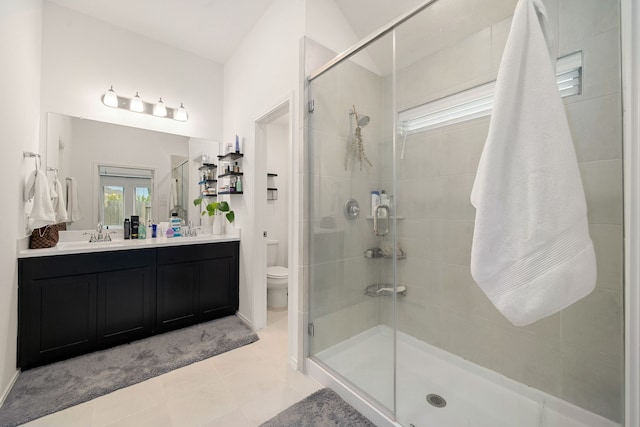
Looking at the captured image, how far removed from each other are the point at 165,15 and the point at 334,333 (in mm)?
3067

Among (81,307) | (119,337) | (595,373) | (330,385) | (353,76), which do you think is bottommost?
(330,385)

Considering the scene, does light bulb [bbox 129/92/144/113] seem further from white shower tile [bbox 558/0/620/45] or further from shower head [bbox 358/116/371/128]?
white shower tile [bbox 558/0/620/45]

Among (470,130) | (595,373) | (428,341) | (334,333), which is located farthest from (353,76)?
(595,373)

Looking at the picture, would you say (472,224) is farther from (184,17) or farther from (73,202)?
(73,202)

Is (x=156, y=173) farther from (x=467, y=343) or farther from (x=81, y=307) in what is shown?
(x=467, y=343)

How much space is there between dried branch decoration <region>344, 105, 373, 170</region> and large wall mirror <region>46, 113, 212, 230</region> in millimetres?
1866

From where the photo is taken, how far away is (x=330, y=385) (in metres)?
1.66

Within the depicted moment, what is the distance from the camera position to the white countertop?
1.79 meters

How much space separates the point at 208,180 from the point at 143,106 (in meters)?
0.93

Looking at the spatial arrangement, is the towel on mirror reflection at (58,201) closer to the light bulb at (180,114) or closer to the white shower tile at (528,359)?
the light bulb at (180,114)

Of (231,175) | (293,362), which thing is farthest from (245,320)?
(231,175)

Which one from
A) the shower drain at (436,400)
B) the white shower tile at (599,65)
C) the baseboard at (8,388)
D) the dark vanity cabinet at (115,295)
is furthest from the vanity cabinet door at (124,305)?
the white shower tile at (599,65)

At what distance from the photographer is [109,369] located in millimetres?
1794

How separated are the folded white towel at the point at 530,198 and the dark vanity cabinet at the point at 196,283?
234cm
